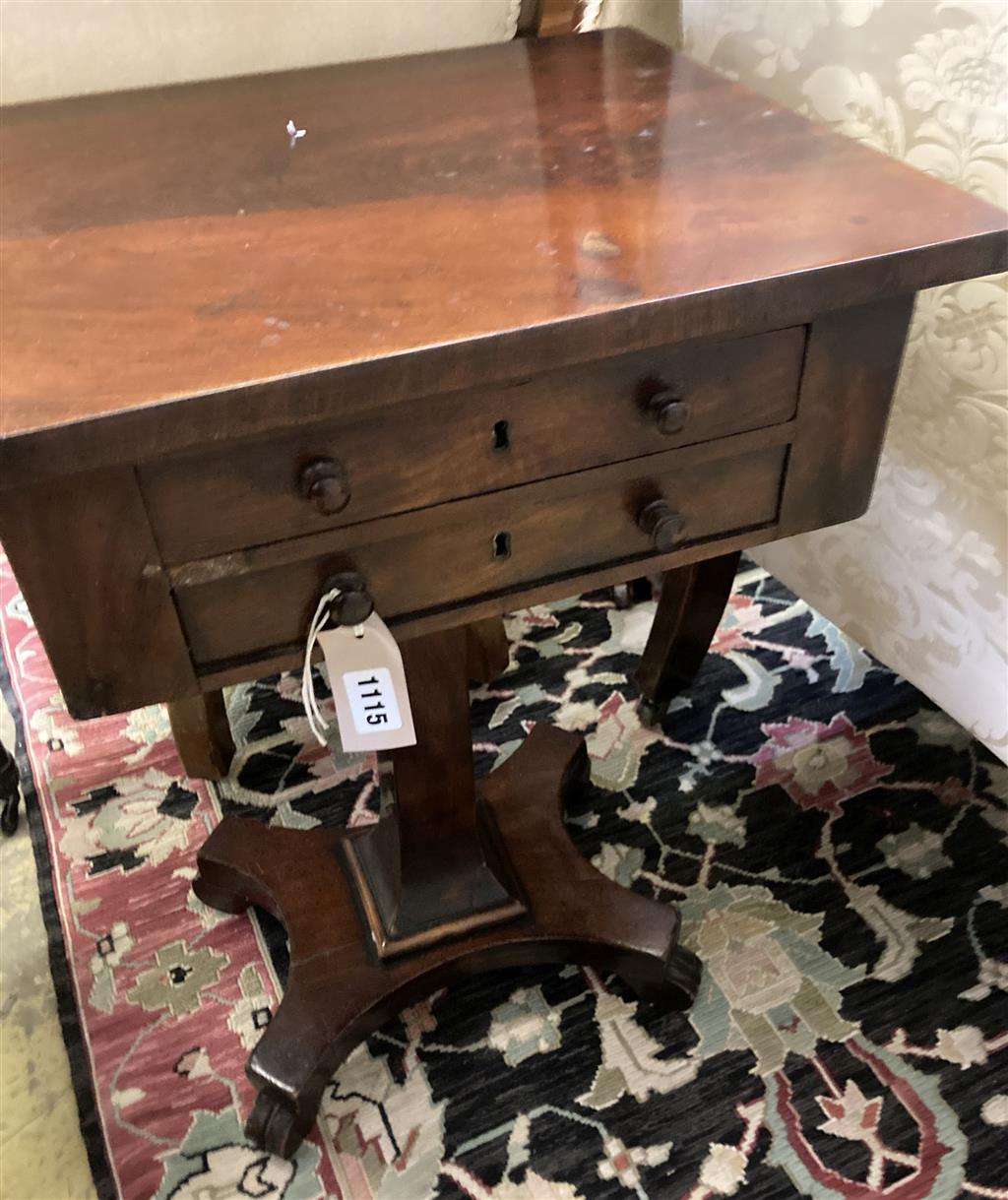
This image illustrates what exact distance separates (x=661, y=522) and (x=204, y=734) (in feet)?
→ 2.21

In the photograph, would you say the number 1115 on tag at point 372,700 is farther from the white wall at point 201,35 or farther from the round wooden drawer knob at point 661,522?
the white wall at point 201,35

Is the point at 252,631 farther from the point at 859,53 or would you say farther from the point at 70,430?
the point at 859,53

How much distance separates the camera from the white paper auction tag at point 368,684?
613 millimetres

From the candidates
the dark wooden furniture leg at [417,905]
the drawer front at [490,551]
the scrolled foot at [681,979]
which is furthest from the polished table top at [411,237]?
the scrolled foot at [681,979]

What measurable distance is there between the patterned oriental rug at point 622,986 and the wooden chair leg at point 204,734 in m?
0.02

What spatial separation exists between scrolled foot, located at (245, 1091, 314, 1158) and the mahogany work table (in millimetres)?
331

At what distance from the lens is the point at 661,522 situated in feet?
2.09

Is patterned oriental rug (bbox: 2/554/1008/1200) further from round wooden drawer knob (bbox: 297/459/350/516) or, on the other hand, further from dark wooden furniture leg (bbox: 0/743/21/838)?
round wooden drawer knob (bbox: 297/459/350/516)

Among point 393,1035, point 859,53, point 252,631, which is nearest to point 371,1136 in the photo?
point 393,1035

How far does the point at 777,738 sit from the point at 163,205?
86 centimetres

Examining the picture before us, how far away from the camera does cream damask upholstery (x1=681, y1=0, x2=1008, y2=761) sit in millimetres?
781

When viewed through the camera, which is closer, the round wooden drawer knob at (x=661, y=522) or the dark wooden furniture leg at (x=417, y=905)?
the round wooden drawer knob at (x=661, y=522)

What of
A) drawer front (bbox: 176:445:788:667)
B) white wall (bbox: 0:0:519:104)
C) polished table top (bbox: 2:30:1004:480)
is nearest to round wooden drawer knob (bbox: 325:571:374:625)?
drawer front (bbox: 176:445:788:667)

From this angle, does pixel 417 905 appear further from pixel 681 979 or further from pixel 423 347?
pixel 423 347
